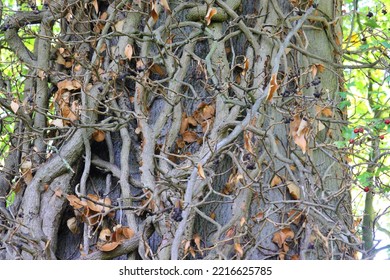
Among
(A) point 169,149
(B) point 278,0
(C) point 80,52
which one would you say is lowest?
(A) point 169,149

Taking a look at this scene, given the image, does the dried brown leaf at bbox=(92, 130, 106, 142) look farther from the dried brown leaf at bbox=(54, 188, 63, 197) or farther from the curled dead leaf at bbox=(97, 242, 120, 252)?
the curled dead leaf at bbox=(97, 242, 120, 252)

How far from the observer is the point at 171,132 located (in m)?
3.24

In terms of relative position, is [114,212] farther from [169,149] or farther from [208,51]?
[208,51]

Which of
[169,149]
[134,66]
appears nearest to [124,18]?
[134,66]

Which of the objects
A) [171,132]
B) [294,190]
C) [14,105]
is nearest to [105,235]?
[171,132]

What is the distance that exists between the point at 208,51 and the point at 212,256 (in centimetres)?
115

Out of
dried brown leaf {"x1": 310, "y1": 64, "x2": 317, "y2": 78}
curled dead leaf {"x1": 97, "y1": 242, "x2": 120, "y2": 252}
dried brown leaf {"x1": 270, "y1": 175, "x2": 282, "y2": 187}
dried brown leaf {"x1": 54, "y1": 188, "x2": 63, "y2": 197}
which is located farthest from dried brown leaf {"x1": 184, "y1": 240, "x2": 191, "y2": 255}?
dried brown leaf {"x1": 310, "y1": 64, "x2": 317, "y2": 78}

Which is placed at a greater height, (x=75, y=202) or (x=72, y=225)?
(x=75, y=202)

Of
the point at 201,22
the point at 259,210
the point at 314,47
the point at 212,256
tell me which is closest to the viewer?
the point at 212,256

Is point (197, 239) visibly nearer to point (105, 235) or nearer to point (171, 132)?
point (105, 235)

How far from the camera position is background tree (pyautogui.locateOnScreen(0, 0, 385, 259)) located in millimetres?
2971

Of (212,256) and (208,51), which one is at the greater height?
(208,51)

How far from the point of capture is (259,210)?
312 centimetres

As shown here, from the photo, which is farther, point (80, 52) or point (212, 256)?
point (80, 52)
